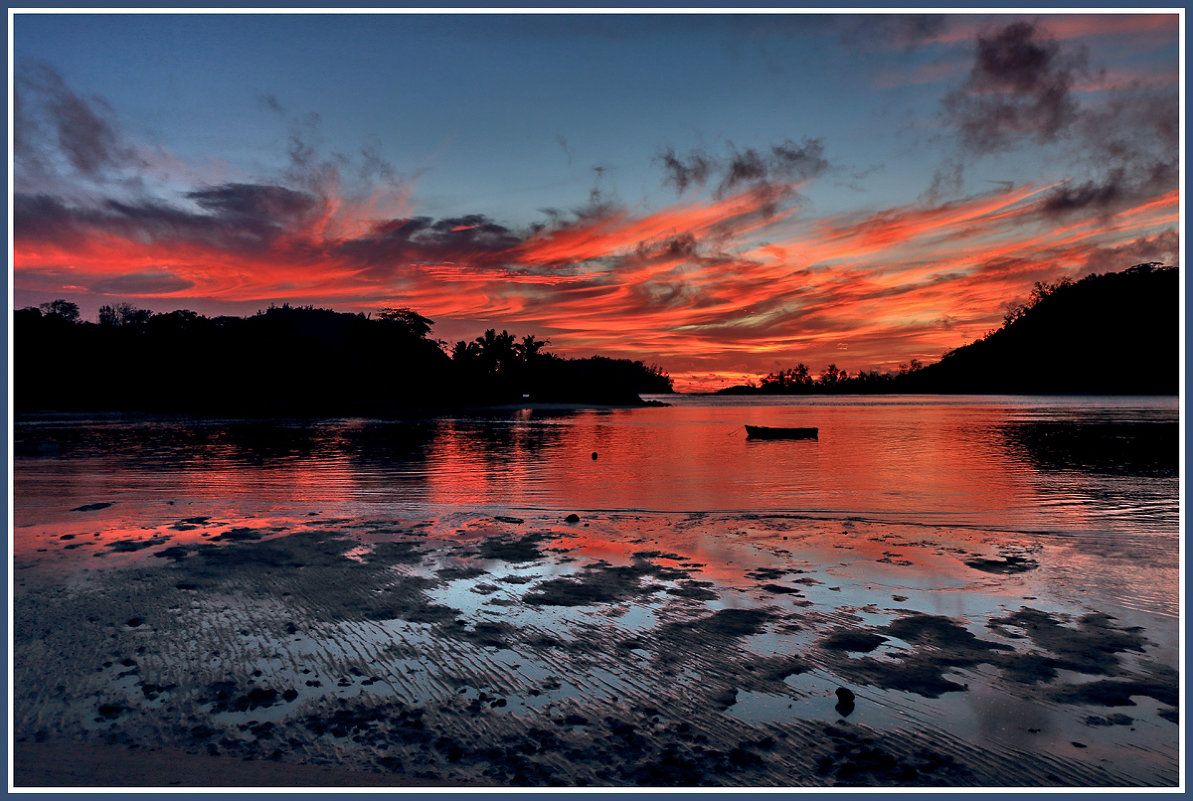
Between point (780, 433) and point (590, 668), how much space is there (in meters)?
41.4

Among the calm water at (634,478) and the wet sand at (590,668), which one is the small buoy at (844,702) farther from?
the calm water at (634,478)

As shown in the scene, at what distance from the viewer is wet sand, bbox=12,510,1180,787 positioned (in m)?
4.84

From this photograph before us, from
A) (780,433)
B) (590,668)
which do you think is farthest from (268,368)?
(590,668)

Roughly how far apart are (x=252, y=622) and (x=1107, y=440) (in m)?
48.7

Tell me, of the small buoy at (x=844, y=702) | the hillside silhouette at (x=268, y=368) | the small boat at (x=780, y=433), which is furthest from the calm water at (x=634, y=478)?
the hillside silhouette at (x=268, y=368)

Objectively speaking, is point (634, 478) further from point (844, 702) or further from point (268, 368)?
point (268, 368)

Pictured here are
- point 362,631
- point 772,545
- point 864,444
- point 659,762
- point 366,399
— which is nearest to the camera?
point 659,762

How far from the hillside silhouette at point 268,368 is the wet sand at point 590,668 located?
293 ft

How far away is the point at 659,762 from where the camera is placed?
4.84 metres

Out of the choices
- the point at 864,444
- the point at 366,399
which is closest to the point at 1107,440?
the point at 864,444

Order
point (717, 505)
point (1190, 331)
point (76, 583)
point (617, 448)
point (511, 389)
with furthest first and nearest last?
point (511, 389) < point (617, 448) < point (717, 505) < point (76, 583) < point (1190, 331)

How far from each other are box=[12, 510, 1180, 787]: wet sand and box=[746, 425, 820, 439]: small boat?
3418 centimetres

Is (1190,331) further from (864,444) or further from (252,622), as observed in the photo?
(864,444)

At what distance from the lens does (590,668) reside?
6.32 metres
